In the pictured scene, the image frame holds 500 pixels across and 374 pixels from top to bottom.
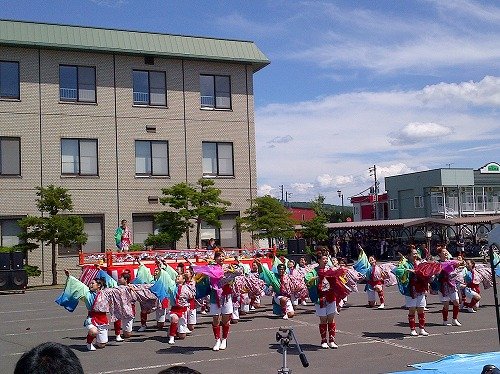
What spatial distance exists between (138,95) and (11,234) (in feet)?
32.5

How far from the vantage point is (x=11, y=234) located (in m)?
31.7

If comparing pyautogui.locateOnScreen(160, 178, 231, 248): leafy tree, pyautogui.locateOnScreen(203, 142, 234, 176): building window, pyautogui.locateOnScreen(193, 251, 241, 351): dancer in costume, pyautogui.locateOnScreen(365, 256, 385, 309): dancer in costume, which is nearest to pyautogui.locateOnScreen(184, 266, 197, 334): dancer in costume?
pyautogui.locateOnScreen(193, 251, 241, 351): dancer in costume

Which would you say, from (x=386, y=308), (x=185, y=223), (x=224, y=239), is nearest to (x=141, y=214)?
(x=185, y=223)

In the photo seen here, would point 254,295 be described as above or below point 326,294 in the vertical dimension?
below

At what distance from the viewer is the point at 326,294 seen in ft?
42.7

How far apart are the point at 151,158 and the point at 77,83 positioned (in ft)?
18.0

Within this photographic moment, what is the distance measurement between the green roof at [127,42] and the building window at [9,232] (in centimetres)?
879

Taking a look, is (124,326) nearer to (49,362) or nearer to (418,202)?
(49,362)

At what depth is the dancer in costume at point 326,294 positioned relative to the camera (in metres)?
12.9

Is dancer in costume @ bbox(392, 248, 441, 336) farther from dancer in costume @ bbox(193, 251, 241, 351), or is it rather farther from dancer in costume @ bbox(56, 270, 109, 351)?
dancer in costume @ bbox(56, 270, 109, 351)

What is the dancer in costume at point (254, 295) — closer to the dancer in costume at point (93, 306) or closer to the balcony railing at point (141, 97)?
the dancer in costume at point (93, 306)

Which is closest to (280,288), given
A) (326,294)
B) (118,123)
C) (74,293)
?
(326,294)

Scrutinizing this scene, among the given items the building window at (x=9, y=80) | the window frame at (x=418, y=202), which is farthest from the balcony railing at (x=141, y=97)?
the window frame at (x=418, y=202)

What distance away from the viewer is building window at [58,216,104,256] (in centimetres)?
3288
